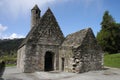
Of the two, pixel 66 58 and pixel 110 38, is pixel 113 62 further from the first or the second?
pixel 110 38

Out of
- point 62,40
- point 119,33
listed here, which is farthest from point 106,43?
point 62,40

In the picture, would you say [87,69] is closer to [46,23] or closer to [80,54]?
[80,54]

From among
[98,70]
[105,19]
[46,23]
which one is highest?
[105,19]

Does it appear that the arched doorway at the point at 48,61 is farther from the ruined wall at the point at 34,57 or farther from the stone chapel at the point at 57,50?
the ruined wall at the point at 34,57

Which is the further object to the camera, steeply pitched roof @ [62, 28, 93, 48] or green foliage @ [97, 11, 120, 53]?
green foliage @ [97, 11, 120, 53]

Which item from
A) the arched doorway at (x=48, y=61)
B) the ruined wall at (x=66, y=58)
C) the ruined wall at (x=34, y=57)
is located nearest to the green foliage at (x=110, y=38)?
the arched doorway at (x=48, y=61)

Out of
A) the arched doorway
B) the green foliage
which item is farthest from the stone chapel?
the green foliage

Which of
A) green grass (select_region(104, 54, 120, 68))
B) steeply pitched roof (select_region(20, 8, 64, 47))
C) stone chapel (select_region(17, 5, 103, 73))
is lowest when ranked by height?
green grass (select_region(104, 54, 120, 68))

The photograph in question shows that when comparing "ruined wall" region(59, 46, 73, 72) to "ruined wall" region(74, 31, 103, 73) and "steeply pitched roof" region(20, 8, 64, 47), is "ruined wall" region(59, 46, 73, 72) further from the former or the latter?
"steeply pitched roof" region(20, 8, 64, 47)

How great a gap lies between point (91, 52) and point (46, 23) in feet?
24.4

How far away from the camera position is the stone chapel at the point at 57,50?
84.8 feet

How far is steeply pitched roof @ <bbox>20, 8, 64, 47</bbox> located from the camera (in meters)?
28.5

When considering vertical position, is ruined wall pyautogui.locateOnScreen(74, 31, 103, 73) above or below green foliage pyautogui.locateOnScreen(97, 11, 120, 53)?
below

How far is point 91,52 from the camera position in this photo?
26.7 meters
